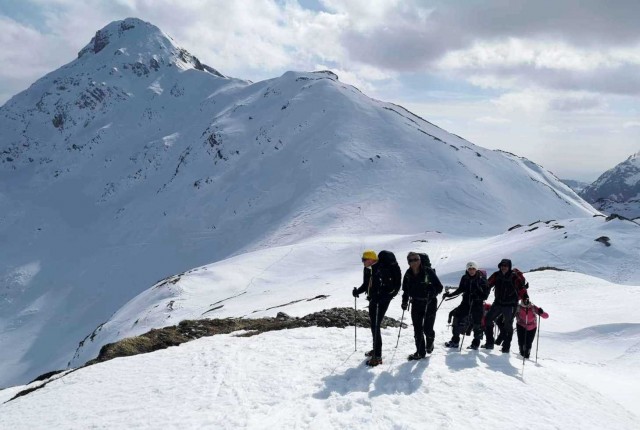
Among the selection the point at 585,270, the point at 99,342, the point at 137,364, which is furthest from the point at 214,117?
the point at 137,364

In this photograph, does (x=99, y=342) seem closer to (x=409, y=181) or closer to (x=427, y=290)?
(x=427, y=290)

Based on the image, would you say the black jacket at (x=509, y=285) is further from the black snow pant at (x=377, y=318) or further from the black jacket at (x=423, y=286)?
the black snow pant at (x=377, y=318)

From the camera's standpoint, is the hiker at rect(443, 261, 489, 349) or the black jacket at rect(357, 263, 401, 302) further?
the hiker at rect(443, 261, 489, 349)

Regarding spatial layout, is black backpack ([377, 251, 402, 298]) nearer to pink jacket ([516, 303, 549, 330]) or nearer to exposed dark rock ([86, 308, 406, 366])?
pink jacket ([516, 303, 549, 330])

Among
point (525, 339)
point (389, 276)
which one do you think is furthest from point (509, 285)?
point (389, 276)

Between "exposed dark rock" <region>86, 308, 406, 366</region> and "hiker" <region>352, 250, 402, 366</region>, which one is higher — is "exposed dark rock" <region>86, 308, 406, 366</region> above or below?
below

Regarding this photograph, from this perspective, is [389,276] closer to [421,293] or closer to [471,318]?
[421,293]

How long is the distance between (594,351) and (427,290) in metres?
11.1

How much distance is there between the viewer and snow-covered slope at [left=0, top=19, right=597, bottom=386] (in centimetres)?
8412

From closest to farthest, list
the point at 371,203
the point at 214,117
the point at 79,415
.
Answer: the point at 79,415 → the point at 371,203 → the point at 214,117

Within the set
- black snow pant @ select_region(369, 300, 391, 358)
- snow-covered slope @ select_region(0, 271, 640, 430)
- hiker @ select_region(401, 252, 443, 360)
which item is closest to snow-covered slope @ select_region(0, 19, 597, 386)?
snow-covered slope @ select_region(0, 271, 640, 430)

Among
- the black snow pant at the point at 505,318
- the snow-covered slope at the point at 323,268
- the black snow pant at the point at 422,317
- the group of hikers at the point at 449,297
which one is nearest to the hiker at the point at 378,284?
the group of hikers at the point at 449,297

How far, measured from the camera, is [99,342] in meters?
44.6

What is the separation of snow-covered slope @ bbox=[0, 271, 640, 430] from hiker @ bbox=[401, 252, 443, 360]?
78cm
